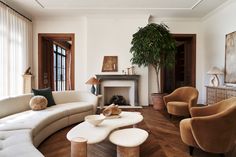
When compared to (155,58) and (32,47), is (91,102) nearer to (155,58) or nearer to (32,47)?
(155,58)

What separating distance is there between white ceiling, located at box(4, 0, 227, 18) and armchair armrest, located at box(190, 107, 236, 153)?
3661 millimetres

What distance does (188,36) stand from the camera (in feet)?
21.6

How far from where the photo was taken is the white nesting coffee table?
6.48ft

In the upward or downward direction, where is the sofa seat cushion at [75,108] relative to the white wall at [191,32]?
downward

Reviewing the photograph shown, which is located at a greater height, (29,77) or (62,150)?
(29,77)

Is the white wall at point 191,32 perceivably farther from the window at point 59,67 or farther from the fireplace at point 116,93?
the window at point 59,67

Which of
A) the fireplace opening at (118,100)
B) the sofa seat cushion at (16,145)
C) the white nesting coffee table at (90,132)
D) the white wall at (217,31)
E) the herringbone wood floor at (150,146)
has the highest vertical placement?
the white wall at (217,31)

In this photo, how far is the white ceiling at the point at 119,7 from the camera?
5.12 metres

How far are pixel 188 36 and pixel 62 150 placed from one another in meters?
5.57

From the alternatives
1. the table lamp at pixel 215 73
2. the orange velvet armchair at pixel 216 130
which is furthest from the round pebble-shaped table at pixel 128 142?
the table lamp at pixel 215 73

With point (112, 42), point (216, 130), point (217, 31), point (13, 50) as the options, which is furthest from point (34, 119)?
point (217, 31)

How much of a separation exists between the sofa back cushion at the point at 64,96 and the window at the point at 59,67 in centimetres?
341

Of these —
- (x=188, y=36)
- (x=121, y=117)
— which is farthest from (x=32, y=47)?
(x=188, y=36)

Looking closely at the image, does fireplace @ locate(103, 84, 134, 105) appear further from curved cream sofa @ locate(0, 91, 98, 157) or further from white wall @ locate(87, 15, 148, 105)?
curved cream sofa @ locate(0, 91, 98, 157)
